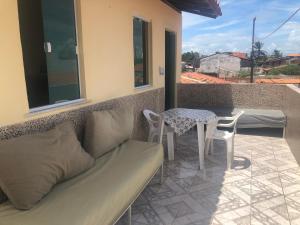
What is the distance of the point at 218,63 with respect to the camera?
26.7 meters

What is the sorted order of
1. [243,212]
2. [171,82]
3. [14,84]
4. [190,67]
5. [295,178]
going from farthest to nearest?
[190,67]
[171,82]
[295,178]
[243,212]
[14,84]

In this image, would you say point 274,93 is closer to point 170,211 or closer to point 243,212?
point 243,212

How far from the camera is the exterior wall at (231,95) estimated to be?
20.2 feet

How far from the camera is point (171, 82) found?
6.66m

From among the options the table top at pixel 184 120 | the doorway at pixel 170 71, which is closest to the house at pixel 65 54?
the table top at pixel 184 120

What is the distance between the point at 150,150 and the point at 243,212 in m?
1.17

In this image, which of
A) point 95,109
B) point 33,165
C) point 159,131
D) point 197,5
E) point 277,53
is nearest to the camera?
point 33,165

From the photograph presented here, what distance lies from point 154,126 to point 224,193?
1.58 m

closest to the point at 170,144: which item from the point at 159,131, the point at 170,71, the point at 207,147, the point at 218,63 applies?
the point at 159,131

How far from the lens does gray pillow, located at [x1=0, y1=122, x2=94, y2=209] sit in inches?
65.3

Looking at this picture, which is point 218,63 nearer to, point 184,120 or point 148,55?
point 148,55

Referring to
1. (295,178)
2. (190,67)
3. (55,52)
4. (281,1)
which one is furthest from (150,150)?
(281,1)

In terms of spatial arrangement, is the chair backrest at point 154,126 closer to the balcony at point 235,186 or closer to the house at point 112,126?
the house at point 112,126

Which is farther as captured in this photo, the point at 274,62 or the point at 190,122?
the point at 274,62
